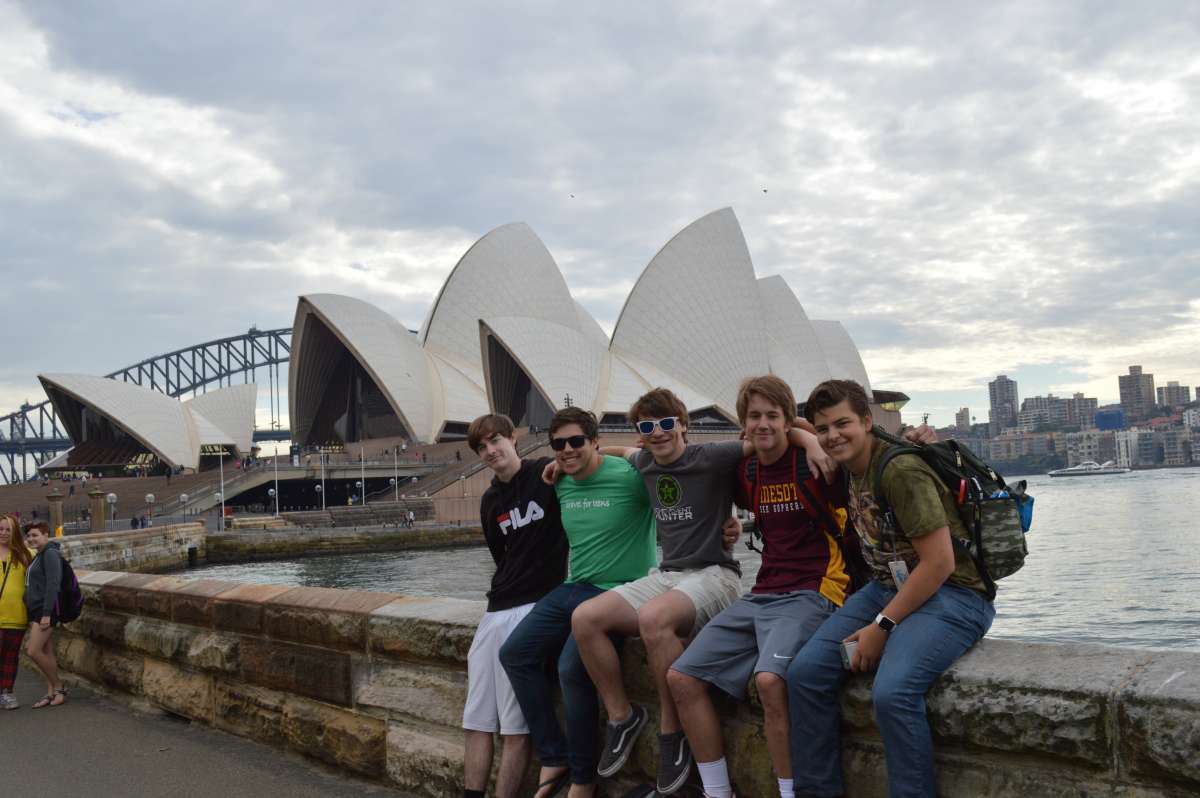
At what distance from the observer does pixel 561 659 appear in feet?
9.11

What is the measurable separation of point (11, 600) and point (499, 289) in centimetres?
4509

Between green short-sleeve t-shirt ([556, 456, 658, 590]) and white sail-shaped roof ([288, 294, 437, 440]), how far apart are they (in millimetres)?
44418

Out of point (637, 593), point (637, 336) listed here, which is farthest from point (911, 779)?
point (637, 336)

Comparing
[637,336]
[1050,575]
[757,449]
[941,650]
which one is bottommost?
[1050,575]

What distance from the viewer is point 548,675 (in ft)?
9.62

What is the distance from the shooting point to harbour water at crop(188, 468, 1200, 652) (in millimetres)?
12156

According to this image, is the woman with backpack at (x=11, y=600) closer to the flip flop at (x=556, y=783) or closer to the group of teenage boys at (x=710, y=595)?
the group of teenage boys at (x=710, y=595)

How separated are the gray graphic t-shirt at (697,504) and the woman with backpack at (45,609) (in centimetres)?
379

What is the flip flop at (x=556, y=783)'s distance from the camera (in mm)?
2814

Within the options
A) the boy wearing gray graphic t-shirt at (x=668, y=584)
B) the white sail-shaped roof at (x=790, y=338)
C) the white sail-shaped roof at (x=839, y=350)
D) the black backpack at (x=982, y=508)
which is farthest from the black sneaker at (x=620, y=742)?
the white sail-shaped roof at (x=839, y=350)

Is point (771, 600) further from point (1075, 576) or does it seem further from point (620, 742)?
point (1075, 576)

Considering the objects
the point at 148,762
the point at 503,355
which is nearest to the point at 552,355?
the point at 503,355

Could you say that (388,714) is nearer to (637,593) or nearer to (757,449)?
(637,593)

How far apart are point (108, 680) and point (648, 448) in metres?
3.79
